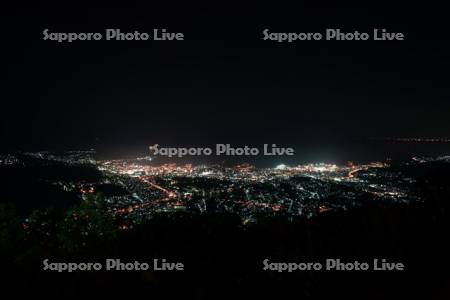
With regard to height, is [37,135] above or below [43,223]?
above

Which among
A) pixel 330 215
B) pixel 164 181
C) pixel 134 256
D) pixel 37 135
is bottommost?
pixel 134 256

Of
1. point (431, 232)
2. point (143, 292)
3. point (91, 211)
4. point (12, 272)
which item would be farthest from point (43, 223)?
point (431, 232)

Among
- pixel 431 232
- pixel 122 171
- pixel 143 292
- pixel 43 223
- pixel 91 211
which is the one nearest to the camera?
pixel 143 292

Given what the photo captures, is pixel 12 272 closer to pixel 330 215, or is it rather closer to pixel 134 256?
pixel 134 256

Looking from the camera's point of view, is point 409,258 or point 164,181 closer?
point 409,258

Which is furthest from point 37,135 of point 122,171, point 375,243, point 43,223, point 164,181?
point 375,243

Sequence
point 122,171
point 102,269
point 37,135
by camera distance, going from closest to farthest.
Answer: point 102,269, point 122,171, point 37,135

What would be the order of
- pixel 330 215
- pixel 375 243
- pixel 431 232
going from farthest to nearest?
1. pixel 330 215
2. pixel 431 232
3. pixel 375 243

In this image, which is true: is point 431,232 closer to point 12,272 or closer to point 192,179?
point 12,272

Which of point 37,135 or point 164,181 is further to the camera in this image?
point 37,135
